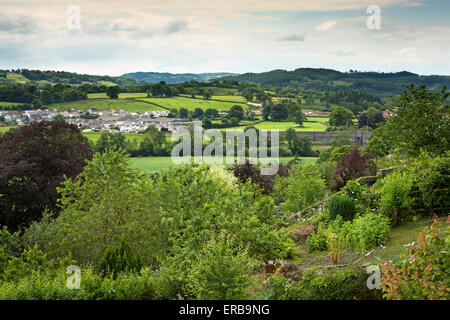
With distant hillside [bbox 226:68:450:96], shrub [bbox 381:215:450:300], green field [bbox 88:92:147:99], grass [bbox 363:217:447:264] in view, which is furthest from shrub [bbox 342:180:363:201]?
distant hillside [bbox 226:68:450:96]

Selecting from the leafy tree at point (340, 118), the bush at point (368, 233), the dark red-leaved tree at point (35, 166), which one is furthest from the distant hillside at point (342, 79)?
the bush at point (368, 233)

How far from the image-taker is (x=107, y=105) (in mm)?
88750

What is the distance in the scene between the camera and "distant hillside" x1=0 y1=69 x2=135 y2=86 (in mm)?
111269

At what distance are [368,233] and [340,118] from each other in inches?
3118

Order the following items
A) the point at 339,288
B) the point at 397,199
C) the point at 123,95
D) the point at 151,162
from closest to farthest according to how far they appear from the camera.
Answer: the point at 339,288 < the point at 397,199 < the point at 151,162 < the point at 123,95

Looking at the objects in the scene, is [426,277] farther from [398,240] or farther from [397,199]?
[397,199]

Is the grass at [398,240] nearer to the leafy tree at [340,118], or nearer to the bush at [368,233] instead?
the bush at [368,233]

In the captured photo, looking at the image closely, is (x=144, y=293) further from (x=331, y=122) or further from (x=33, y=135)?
(x=331, y=122)

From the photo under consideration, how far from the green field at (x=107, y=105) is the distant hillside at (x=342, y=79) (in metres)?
68.4

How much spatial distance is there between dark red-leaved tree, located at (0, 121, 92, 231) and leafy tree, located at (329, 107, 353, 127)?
67.6 meters

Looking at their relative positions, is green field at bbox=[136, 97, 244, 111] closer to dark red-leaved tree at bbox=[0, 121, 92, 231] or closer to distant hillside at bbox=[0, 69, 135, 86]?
distant hillside at bbox=[0, 69, 135, 86]

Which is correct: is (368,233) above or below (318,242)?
above

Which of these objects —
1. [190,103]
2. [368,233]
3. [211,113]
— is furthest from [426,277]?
[190,103]

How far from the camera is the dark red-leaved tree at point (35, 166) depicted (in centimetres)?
2009
